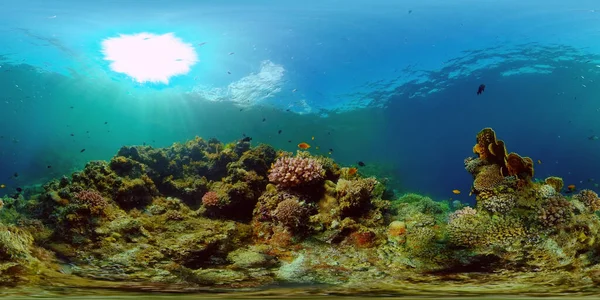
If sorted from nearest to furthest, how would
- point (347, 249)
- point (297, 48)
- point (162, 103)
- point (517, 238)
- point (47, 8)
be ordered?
point (517, 238)
point (347, 249)
point (47, 8)
point (297, 48)
point (162, 103)

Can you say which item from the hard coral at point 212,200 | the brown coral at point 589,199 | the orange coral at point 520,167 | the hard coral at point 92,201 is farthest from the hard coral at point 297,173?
the brown coral at point 589,199

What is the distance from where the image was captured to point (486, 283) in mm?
6609

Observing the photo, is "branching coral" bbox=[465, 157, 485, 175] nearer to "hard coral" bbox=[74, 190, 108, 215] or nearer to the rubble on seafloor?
the rubble on seafloor

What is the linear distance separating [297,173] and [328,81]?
33994mm

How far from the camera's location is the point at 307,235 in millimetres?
7043

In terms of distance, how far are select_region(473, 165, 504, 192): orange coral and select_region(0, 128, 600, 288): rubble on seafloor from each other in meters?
0.03

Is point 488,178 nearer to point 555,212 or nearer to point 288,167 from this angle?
point 555,212

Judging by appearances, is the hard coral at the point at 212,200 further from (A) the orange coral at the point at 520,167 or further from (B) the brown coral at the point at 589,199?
(B) the brown coral at the point at 589,199

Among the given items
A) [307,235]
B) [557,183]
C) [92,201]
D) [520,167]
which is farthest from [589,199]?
[92,201]

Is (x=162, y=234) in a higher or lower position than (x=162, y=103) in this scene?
lower

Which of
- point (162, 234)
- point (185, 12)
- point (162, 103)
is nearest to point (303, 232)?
point (162, 234)

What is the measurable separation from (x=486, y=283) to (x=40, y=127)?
9006 centimetres

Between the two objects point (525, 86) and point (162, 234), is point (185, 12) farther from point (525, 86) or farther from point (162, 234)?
point (525, 86)

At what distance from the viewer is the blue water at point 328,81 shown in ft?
62.5
